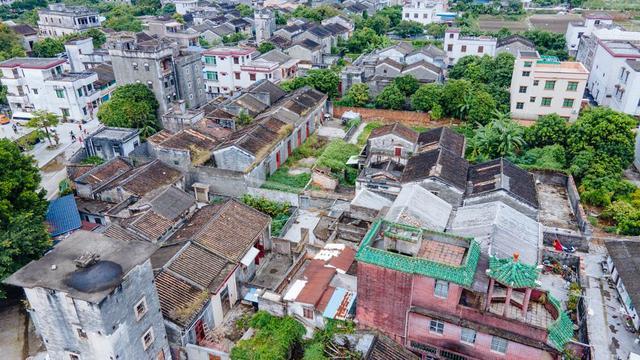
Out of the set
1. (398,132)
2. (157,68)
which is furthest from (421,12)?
(398,132)

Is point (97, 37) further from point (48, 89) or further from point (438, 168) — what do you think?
point (438, 168)

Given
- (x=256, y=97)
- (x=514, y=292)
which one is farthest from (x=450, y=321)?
(x=256, y=97)

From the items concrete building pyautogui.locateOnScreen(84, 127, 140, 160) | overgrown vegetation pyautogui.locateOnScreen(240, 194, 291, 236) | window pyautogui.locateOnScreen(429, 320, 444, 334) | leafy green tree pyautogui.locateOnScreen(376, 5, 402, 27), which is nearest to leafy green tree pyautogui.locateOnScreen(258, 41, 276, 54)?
concrete building pyautogui.locateOnScreen(84, 127, 140, 160)

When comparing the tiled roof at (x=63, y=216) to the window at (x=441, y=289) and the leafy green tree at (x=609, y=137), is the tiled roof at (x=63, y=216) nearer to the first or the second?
the window at (x=441, y=289)

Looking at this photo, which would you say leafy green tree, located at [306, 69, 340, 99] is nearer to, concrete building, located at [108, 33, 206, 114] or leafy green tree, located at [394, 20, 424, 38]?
concrete building, located at [108, 33, 206, 114]

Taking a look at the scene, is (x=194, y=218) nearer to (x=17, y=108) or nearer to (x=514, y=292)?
(x=514, y=292)

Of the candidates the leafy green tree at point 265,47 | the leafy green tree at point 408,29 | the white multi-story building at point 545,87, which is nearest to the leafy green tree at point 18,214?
the leafy green tree at point 265,47
